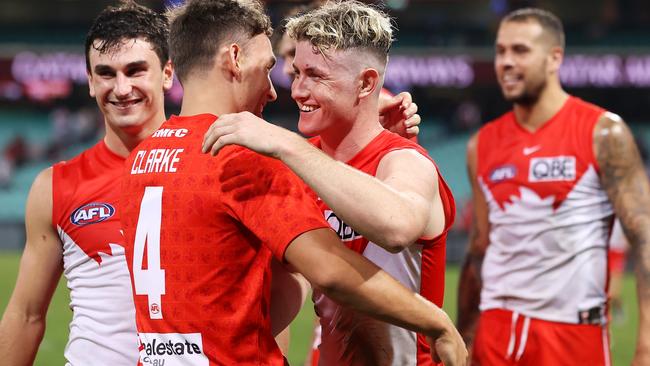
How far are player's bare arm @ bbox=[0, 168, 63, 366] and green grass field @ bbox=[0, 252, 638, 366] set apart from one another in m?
6.64

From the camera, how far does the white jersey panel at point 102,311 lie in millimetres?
4266

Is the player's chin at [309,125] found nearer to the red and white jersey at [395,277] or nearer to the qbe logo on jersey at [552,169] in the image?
the red and white jersey at [395,277]

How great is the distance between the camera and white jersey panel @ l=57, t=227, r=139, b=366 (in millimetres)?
4266

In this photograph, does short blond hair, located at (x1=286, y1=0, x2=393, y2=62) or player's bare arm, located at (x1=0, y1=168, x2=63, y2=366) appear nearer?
short blond hair, located at (x1=286, y1=0, x2=393, y2=62)

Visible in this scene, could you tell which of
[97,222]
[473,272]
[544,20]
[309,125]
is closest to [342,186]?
[309,125]

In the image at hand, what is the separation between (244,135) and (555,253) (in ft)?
10.5

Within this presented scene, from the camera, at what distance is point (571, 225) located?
229 inches

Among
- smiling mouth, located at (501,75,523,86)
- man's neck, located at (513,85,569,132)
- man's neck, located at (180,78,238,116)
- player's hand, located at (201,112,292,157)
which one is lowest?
man's neck, located at (513,85,569,132)

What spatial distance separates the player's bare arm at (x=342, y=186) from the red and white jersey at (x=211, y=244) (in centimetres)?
12

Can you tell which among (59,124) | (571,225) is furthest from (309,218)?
(59,124)

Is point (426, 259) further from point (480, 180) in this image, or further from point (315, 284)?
point (480, 180)

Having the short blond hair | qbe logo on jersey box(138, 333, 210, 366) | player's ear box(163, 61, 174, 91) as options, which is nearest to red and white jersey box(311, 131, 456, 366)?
the short blond hair

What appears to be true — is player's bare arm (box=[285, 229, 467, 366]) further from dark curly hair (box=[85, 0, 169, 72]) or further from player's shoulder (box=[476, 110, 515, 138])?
player's shoulder (box=[476, 110, 515, 138])

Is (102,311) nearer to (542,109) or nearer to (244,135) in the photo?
(244,135)
